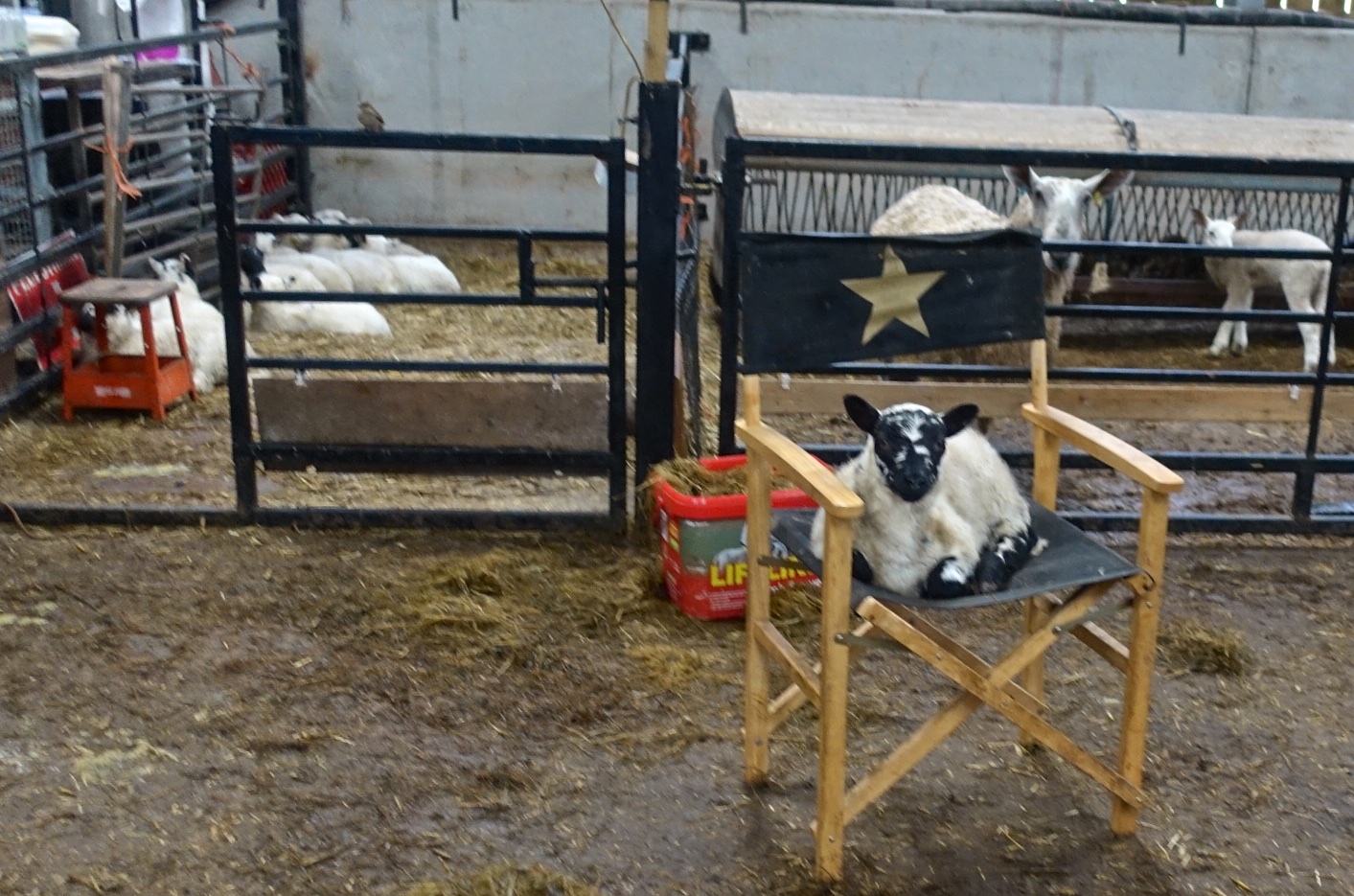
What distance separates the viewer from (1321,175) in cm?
445

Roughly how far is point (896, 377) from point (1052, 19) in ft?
17.2

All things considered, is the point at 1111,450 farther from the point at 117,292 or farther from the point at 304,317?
the point at 304,317

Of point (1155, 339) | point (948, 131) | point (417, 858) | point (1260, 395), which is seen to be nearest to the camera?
point (417, 858)

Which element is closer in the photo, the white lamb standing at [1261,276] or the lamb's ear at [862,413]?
the lamb's ear at [862,413]

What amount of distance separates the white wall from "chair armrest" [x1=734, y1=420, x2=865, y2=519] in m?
7.44

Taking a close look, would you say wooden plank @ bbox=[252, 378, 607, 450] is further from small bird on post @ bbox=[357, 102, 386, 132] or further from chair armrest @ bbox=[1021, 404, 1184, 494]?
small bird on post @ bbox=[357, 102, 386, 132]

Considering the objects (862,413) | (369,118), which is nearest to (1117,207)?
(369,118)

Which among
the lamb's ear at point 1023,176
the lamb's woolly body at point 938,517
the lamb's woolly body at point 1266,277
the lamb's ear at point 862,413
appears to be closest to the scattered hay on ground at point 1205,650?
the lamb's woolly body at point 938,517

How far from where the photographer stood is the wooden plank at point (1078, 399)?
487 cm

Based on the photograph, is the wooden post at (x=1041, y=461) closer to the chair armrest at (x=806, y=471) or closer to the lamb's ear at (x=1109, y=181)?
the chair armrest at (x=806, y=471)

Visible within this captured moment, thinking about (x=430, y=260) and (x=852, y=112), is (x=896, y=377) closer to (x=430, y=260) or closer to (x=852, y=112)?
(x=852, y=112)

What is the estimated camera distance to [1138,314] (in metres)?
4.61

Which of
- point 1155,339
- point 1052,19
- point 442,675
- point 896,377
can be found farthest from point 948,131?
point 442,675

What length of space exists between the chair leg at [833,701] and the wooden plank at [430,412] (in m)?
2.19
